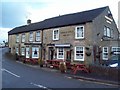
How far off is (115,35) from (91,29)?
9191mm

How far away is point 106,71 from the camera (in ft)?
55.1

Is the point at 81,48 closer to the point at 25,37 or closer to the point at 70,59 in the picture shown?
the point at 70,59

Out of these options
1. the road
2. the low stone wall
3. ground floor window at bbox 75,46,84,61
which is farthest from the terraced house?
the road

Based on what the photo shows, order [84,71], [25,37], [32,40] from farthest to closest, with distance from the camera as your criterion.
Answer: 1. [25,37]
2. [32,40]
3. [84,71]

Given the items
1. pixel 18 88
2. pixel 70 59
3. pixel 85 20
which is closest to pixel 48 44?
pixel 70 59

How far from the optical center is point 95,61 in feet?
77.4

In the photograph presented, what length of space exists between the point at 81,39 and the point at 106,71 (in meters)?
7.99

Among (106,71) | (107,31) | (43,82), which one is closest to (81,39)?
(107,31)

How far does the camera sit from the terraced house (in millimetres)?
23422

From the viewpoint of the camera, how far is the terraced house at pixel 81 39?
76.8ft

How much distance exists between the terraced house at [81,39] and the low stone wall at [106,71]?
13.6ft

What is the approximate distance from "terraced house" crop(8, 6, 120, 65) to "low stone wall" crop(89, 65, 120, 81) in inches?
164

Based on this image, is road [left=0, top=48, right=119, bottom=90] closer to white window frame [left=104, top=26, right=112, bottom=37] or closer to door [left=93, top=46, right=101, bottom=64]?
door [left=93, top=46, right=101, bottom=64]

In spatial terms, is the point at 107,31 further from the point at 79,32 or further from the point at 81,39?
the point at 81,39
